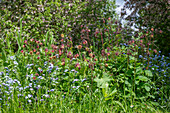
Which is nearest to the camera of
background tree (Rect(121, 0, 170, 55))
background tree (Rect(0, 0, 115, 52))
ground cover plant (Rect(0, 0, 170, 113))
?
ground cover plant (Rect(0, 0, 170, 113))

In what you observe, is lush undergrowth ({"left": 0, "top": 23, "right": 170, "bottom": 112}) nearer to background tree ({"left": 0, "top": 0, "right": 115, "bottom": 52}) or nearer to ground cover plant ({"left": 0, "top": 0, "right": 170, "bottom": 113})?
ground cover plant ({"left": 0, "top": 0, "right": 170, "bottom": 113})

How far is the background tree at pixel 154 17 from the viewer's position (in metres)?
4.92

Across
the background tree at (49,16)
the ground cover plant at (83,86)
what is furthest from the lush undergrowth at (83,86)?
the background tree at (49,16)

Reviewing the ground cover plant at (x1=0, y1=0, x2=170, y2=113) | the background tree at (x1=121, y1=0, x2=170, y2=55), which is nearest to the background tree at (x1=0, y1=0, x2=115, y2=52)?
the background tree at (x1=121, y1=0, x2=170, y2=55)

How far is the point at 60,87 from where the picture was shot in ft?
10.5

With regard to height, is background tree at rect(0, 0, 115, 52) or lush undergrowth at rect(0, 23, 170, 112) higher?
background tree at rect(0, 0, 115, 52)

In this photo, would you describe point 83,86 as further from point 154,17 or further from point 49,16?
point 49,16

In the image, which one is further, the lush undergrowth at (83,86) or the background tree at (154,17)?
the background tree at (154,17)

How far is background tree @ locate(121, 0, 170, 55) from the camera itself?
16.1 ft

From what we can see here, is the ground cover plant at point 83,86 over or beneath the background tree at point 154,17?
beneath

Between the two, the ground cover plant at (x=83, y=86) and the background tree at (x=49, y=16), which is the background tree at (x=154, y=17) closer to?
the background tree at (x=49, y=16)

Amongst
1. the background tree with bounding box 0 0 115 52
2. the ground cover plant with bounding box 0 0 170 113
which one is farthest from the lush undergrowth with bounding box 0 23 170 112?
the background tree with bounding box 0 0 115 52

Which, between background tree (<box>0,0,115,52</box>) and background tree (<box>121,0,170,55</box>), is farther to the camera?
background tree (<box>0,0,115,52</box>)

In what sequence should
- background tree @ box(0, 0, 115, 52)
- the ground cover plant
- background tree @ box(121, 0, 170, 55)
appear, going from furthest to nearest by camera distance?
background tree @ box(0, 0, 115, 52) < background tree @ box(121, 0, 170, 55) < the ground cover plant
